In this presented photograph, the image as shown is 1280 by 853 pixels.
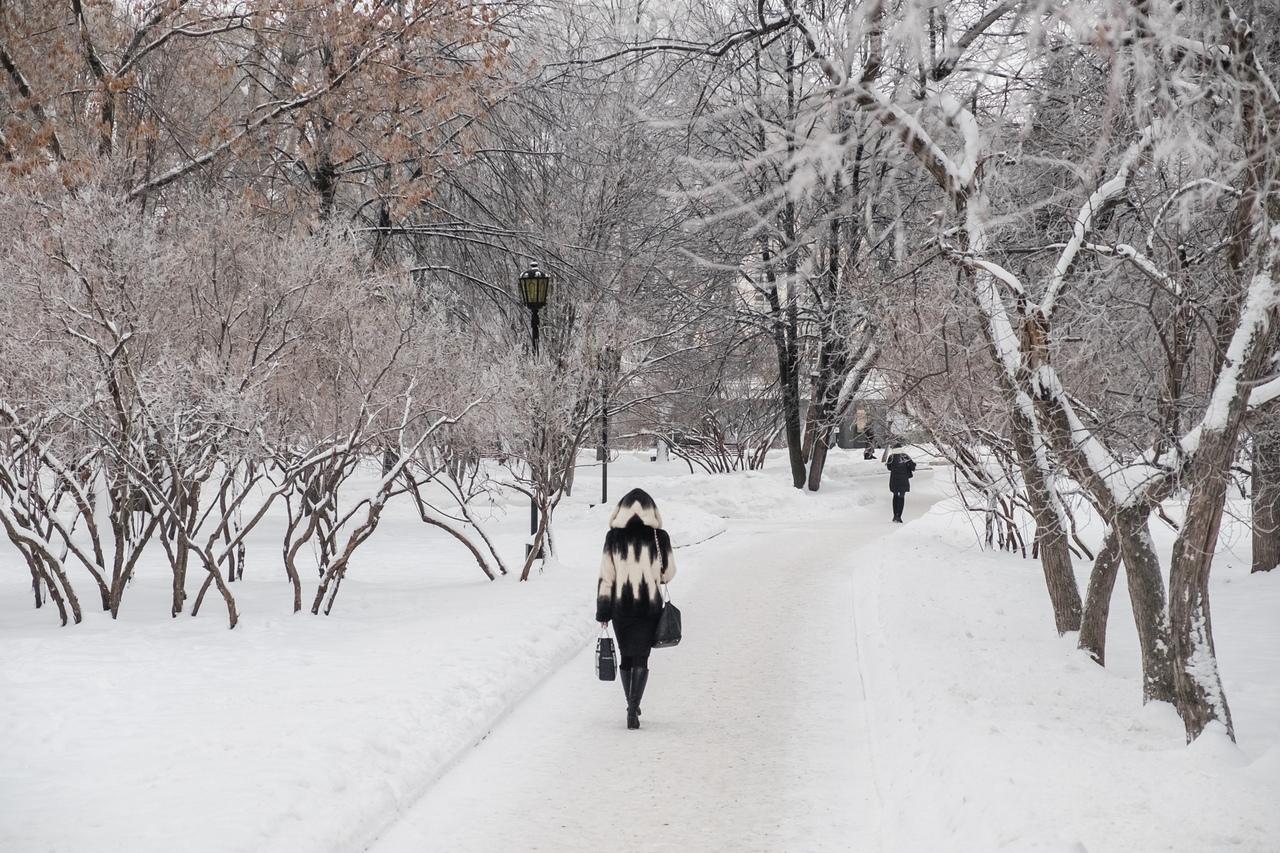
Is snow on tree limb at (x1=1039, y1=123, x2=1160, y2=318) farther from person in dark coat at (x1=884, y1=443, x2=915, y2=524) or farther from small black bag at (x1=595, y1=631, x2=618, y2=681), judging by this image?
person in dark coat at (x1=884, y1=443, x2=915, y2=524)

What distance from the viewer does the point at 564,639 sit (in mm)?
10766

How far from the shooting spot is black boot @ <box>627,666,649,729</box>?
7703 mm

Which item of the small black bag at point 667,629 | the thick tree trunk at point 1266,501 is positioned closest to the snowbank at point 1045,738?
the thick tree trunk at point 1266,501

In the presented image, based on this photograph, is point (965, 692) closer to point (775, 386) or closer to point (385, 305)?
point (385, 305)

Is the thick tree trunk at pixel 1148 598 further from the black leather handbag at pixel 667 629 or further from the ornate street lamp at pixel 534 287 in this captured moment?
the ornate street lamp at pixel 534 287

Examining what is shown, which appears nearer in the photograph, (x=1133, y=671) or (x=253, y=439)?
(x=1133, y=671)

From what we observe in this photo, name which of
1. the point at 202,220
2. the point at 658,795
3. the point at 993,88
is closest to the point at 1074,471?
the point at 993,88


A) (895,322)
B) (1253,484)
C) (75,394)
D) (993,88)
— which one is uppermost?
(993,88)

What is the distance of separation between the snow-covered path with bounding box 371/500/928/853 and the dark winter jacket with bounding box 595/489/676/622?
825 mm

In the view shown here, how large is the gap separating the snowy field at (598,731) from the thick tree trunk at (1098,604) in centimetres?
45

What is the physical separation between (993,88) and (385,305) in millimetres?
11595

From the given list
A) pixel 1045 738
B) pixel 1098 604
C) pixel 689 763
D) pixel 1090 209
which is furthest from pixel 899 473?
pixel 689 763

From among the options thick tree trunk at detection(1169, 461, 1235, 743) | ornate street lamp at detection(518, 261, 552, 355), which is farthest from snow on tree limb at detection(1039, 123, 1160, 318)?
ornate street lamp at detection(518, 261, 552, 355)

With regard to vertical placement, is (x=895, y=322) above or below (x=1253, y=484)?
above
